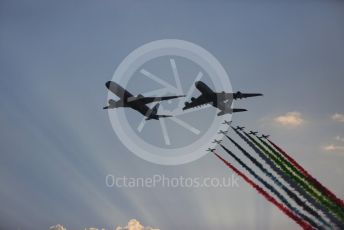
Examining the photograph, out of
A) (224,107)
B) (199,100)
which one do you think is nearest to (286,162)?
(224,107)

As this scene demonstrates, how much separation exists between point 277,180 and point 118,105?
20.0 m

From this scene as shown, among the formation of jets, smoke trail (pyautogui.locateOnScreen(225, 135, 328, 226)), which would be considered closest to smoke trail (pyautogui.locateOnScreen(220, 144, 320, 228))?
smoke trail (pyautogui.locateOnScreen(225, 135, 328, 226))

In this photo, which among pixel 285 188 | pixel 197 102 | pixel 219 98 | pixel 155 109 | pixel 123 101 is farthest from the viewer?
pixel 155 109

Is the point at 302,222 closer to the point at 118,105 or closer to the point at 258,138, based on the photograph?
the point at 258,138

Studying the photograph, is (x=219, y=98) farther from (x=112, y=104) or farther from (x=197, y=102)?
(x=112, y=104)

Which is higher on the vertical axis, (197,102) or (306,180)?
(197,102)

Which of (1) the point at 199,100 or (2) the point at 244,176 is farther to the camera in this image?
(1) the point at 199,100

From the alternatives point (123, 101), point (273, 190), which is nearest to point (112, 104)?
point (123, 101)

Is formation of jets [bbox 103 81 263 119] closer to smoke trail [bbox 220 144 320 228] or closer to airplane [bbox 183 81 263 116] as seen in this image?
airplane [bbox 183 81 263 116]

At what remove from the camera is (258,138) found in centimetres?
4166

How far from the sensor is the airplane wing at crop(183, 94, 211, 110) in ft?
148

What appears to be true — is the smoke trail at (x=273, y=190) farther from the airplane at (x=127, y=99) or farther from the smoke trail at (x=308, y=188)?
the airplane at (x=127, y=99)

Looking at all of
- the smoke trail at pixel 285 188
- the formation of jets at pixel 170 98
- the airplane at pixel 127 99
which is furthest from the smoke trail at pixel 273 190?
the airplane at pixel 127 99

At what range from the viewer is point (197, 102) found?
1834 inches
